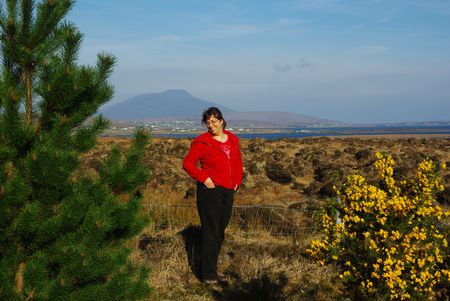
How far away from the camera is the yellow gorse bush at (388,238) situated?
4.05 m

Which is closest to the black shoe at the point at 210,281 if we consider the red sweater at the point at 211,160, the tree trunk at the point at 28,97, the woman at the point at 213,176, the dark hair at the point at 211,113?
the woman at the point at 213,176

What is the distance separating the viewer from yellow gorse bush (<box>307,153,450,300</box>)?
4.05m

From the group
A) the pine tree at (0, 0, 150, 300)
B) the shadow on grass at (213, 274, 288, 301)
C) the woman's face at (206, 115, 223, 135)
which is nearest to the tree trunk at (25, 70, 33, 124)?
the pine tree at (0, 0, 150, 300)

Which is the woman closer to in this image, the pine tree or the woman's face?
the woman's face

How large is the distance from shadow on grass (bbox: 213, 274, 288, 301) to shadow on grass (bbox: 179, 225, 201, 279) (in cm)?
63

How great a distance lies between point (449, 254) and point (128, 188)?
3.83m

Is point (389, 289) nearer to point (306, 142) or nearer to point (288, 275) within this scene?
point (288, 275)

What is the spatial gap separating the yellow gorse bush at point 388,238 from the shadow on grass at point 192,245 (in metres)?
2.64

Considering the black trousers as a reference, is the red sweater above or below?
above

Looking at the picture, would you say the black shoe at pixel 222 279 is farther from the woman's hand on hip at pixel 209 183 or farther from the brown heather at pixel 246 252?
the woman's hand on hip at pixel 209 183

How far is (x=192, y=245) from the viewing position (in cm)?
742

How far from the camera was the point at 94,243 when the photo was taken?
3.92 metres

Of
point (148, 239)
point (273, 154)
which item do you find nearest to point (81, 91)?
point (148, 239)

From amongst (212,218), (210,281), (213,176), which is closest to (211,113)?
(213,176)
